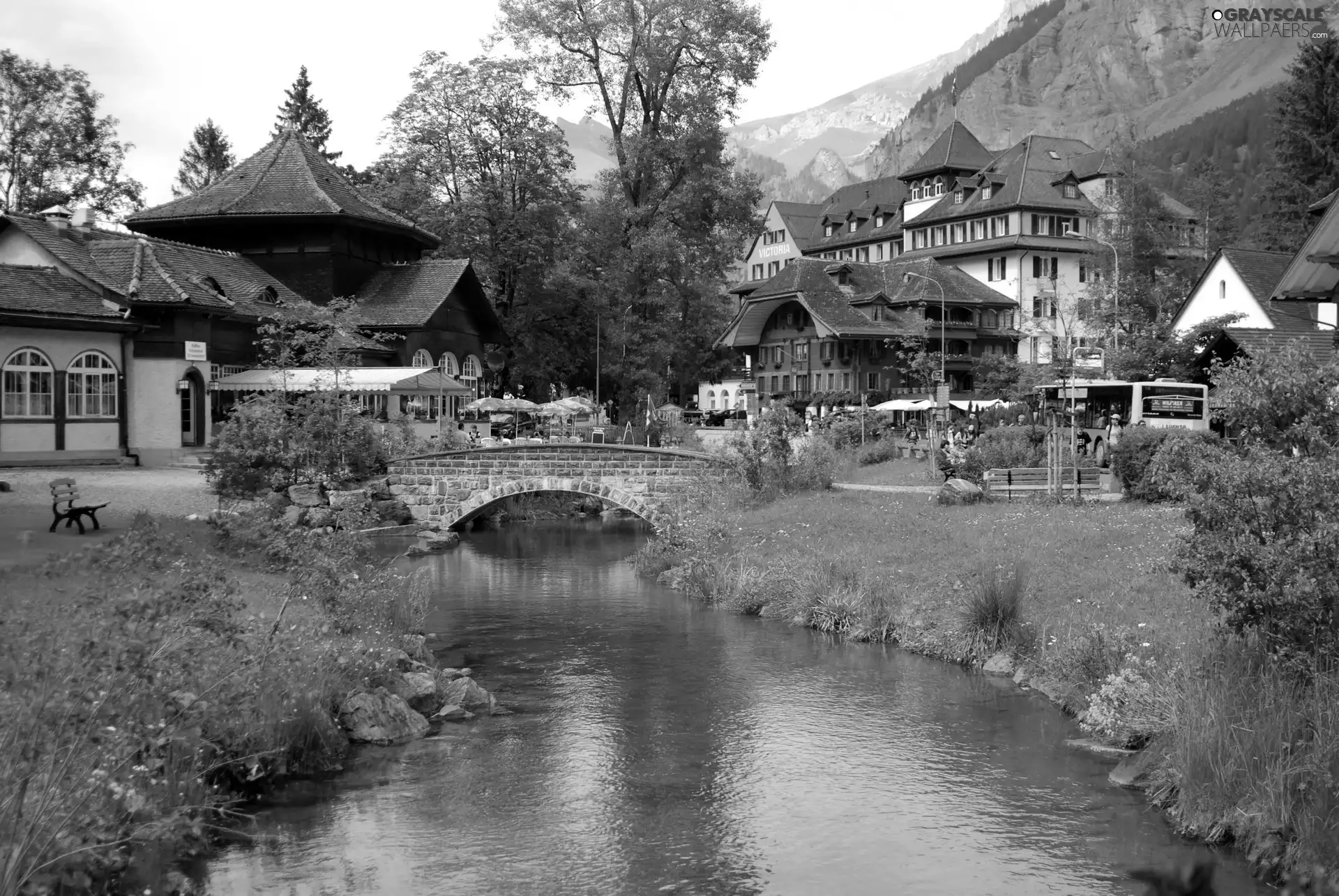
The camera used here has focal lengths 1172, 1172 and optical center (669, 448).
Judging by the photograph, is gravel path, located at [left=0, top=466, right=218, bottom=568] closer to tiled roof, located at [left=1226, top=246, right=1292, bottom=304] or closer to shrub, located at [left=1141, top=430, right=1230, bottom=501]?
shrub, located at [left=1141, top=430, right=1230, bottom=501]

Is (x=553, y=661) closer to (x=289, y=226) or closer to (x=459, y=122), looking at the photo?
(x=289, y=226)

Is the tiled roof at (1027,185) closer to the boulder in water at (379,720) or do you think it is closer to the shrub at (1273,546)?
the shrub at (1273,546)

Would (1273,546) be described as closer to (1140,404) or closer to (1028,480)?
(1028,480)

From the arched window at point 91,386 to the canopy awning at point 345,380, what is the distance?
388cm

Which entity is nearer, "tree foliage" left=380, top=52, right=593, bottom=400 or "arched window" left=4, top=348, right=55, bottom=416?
"arched window" left=4, top=348, right=55, bottom=416

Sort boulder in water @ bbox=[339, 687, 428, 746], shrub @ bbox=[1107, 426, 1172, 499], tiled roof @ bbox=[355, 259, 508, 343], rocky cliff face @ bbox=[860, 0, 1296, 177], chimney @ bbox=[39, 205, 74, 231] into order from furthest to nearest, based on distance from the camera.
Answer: rocky cliff face @ bbox=[860, 0, 1296, 177] → tiled roof @ bbox=[355, 259, 508, 343] → chimney @ bbox=[39, 205, 74, 231] → shrub @ bbox=[1107, 426, 1172, 499] → boulder in water @ bbox=[339, 687, 428, 746]

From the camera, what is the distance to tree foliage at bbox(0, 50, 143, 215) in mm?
51938

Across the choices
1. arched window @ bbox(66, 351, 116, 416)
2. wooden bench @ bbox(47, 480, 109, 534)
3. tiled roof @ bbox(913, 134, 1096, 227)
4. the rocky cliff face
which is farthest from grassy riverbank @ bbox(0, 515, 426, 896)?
the rocky cliff face

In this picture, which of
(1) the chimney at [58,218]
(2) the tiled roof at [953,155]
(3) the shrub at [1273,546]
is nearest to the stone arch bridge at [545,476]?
(1) the chimney at [58,218]

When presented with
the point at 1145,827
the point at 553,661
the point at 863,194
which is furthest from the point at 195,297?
the point at 863,194

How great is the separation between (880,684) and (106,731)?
10.5m

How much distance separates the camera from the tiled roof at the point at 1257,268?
4316 cm

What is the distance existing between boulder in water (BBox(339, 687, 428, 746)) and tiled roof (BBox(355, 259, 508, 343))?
103 ft

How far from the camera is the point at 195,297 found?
37156mm
